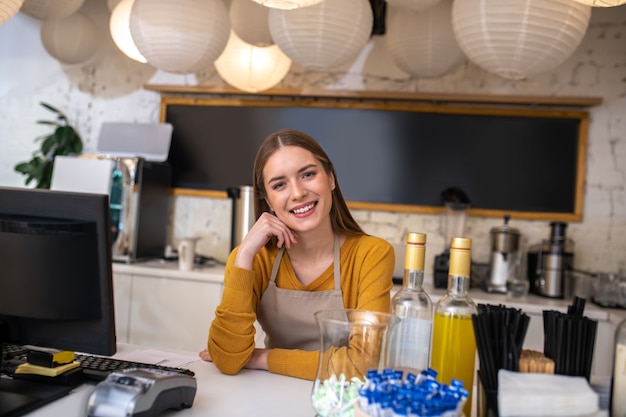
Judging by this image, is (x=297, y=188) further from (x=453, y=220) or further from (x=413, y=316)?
(x=453, y=220)

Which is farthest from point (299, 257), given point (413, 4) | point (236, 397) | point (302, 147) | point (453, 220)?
point (453, 220)

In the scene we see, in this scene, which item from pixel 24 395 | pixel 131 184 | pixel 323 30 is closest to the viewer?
pixel 24 395

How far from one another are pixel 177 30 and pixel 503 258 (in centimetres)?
203

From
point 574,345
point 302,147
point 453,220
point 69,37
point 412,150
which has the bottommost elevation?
point 574,345

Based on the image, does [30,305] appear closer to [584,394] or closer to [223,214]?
[584,394]

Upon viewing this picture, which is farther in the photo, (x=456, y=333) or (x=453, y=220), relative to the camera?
(x=453, y=220)

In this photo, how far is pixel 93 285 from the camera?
1233 millimetres

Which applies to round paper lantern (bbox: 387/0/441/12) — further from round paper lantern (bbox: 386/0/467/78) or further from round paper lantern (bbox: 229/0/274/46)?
round paper lantern (bbox: 229/0/274/46)

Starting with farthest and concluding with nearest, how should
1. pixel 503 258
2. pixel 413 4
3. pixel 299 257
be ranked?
pixel 503 258, pixel 413 4, pixel 299 257

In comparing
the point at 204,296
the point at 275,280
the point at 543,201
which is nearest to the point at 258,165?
the point at 275,280

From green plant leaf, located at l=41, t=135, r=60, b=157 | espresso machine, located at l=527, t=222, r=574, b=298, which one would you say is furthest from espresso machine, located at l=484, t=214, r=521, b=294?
green plant leaf, located at l=41, t=135, r=60, b=157

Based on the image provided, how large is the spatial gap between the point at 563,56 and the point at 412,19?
2.86ft

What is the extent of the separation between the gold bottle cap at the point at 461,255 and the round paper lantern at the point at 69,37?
3152 mm

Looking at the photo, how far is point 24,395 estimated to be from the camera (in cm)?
120
